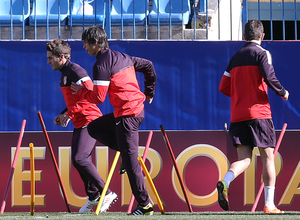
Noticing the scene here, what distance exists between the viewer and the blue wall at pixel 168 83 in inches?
220

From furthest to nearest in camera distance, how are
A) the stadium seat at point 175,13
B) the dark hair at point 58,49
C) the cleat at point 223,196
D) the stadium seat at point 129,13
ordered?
the stadium seat at point 129,13 < the stadium seat at point 175,13 < the dark hair at point 58,49 < the cleat at point 223,196

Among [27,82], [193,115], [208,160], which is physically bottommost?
[208,160]

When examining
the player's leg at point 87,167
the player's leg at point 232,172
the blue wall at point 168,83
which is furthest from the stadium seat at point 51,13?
the player's leg at point 232,172

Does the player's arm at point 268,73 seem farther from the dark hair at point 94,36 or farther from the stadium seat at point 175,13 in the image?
the stadium seat at point 175,13

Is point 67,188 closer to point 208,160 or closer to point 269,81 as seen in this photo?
point 208,160

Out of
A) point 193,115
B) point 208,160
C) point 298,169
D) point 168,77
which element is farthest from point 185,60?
point 298,169

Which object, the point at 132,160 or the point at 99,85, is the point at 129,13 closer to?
the point at 99,85

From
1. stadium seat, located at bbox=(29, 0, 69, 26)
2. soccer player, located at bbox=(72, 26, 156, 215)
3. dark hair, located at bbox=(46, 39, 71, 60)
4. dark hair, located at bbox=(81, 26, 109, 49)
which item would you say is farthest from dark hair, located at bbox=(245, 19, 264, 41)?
stadium seat, located at bbox=(29, 0, 69, 26)

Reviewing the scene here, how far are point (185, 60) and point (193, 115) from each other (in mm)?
643

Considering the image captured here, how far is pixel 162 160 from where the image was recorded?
16.8ft

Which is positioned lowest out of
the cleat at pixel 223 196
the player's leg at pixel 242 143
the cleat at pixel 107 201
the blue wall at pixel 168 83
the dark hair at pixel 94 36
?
the cleat at pixel 107 201

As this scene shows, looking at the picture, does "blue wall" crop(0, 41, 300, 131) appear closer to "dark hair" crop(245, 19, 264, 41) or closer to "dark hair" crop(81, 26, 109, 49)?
"dark hair" crop(245, 19, 264, 41)

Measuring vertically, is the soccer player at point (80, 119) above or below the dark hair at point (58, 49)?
below

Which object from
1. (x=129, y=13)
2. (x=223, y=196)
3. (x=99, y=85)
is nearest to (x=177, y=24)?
(x=129, y=13)
